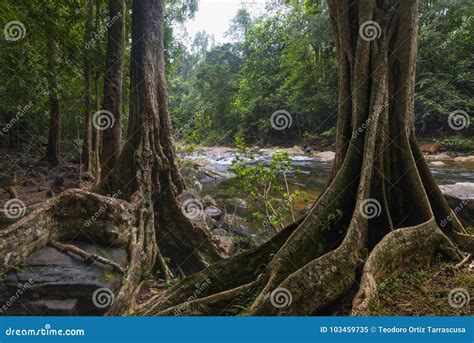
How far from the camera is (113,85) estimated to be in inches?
314

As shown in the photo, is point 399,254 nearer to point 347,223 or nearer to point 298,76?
point 347,223

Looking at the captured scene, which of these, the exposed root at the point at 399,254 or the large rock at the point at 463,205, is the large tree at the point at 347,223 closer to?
the exposed root at the point at 399,254

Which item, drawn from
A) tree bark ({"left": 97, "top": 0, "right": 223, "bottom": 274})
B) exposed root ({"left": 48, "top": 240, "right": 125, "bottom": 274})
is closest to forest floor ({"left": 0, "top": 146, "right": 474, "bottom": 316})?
exposed root ({"left": 48, "top": 240, "right": 125, "bottom": 274})

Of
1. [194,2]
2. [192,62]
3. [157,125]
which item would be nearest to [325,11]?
[194,2]

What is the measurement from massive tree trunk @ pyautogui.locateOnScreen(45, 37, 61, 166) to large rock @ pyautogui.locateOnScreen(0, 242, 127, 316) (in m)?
7.82

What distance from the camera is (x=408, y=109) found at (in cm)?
443

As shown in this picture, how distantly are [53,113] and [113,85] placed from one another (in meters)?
7.99

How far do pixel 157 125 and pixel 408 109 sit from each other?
4.27m

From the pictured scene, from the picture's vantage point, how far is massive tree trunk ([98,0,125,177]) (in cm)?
747

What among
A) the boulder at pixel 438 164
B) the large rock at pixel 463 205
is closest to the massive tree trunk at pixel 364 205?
the large rock at pixel 463 205

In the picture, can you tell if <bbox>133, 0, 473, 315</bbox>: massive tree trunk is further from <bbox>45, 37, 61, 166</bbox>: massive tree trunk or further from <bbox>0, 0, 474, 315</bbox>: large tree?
<bbox>45, 37, 61, 166</bbox>: massive tree trunk

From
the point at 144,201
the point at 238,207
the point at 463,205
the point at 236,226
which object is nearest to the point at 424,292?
the point at 463,205

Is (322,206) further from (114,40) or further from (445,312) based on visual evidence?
(114,40)

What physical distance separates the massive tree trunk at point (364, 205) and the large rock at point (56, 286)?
773mm
